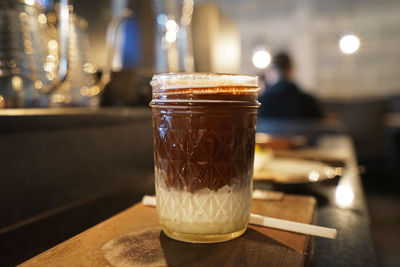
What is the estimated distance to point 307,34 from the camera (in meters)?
6.15

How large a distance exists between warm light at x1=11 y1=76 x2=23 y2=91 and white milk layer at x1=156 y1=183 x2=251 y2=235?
0.70 m

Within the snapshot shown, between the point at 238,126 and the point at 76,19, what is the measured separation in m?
1.16

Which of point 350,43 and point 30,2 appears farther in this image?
point 350,43

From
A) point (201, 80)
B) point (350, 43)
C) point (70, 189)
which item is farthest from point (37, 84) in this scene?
point (350, 43)

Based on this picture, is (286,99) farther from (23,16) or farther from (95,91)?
(23,16)

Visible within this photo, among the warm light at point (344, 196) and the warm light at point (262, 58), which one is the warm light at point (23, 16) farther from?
the warm light at point (262, 58)

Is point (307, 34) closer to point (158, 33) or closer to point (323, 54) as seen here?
point (323, 54)

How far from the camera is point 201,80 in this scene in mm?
512

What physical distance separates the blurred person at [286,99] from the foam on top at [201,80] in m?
3.33

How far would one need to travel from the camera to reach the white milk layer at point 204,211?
523mm

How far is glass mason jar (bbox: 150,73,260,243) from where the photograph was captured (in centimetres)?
51

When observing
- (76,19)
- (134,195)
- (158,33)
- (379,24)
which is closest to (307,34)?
(379,24)

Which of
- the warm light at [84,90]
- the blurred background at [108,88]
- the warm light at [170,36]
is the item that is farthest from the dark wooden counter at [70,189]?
the warm light at [170,36]

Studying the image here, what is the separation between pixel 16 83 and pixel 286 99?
10.4 ft
